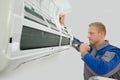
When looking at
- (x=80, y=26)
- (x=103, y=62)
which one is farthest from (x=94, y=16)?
(x=103, y=62)

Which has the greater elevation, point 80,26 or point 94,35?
point 80,26

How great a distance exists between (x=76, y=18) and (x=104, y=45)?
3.05ft

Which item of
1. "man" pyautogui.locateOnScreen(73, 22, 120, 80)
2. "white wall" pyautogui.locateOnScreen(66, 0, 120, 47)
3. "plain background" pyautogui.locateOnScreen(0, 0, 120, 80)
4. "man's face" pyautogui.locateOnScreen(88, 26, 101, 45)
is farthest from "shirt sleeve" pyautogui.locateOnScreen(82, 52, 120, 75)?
"white wall" pyautogui.locateOnScreen(66, 0, 120, 47)

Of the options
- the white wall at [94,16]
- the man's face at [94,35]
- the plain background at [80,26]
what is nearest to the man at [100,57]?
the man's face at [94,35]

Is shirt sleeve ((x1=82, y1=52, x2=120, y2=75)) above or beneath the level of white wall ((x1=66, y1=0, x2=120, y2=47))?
beneath

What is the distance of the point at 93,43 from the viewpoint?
1.79 m

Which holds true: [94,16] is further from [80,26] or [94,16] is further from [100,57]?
[100,57]

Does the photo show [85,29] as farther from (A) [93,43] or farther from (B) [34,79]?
(B) [34,79]

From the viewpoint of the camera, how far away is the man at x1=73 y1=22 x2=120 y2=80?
1585 millimetres

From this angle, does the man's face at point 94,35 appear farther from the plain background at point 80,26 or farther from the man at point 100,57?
the plain background at point 80,26

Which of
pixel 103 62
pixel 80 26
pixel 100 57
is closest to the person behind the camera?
pixel 103 62

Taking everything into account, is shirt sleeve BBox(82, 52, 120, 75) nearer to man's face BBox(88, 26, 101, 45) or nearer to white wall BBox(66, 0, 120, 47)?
man's face BBox(88, 26, 101, 45)

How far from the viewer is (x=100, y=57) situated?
5.50 ft

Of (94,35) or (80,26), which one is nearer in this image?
(94,35)
